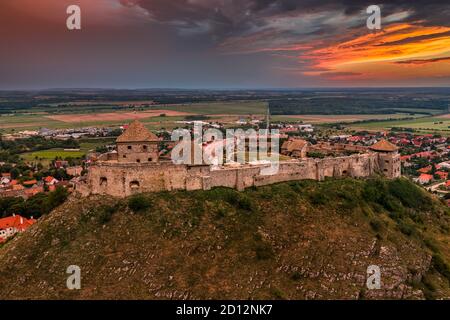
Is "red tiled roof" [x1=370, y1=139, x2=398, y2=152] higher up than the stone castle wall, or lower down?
higher up

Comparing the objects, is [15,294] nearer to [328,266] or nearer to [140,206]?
[140,206]

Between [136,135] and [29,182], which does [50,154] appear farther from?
[136,135]

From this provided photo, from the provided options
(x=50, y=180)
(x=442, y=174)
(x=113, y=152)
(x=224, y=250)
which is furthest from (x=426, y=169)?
(x=50, y=180)

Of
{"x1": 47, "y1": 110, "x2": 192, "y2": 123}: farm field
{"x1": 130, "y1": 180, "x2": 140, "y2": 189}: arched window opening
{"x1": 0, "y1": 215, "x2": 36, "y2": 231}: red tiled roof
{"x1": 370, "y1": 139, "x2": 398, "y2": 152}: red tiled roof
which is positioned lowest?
{"x1": 0, "y1": 215, "x2": 36, "y2": 231}: red tiled roof

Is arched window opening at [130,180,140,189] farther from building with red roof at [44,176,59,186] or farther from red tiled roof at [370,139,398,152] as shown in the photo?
building with red roof at [44,176,59,186]

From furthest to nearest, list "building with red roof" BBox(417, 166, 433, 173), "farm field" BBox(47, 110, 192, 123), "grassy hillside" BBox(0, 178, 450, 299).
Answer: "farm field" BBox(47, 110, 192, 123), "building with red roof" BBox(417, 166, 433, 173), "grassy hillside" BBox(0, 178, 450, 299)

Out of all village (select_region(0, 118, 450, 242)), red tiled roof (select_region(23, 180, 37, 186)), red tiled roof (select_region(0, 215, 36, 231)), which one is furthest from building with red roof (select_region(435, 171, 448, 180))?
red tiled roof (select_region(23, 180, 37, 186))

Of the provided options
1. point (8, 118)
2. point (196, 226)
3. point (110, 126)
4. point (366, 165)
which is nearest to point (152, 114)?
point (110, 126)
